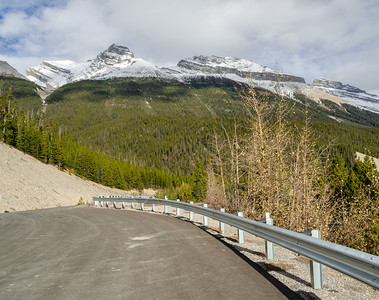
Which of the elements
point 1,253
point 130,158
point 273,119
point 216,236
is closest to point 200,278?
point 216,236

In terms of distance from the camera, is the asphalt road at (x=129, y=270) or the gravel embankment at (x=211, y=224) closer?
the asphalt road at (x=129, y=270)

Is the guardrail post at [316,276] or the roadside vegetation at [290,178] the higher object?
the roadside vegetation at [290,178]

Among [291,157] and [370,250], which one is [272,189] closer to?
[291,157]

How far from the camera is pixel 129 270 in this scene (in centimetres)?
507

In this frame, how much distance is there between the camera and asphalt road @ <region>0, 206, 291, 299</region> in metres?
4.01

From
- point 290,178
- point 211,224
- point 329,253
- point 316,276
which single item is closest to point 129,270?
point 316,276

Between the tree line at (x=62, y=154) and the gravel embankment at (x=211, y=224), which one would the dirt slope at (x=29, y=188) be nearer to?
the gravel embankment at (x=211, y=224)

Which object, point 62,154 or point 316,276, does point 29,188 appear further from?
point 62,154

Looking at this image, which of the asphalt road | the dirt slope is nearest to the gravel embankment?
the dirt slope

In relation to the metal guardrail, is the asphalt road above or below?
below

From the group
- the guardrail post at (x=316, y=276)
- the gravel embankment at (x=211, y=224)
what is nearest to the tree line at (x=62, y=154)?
the gravel embankment at (x=211, y=224)

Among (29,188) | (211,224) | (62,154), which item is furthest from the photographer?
(62,154)

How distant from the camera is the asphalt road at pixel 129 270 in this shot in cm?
401

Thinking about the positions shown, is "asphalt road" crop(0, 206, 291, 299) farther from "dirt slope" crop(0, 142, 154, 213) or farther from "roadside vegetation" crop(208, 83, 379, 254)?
"dirt slope" crop(0, 142, 154, 213)
